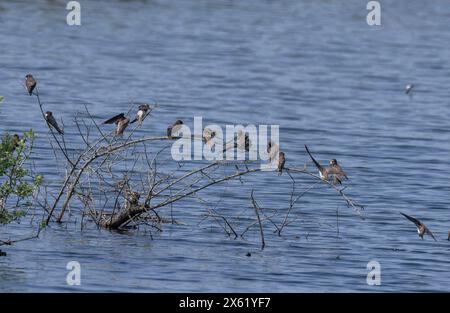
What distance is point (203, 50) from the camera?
5000cm

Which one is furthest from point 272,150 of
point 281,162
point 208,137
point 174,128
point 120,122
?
point 120,122

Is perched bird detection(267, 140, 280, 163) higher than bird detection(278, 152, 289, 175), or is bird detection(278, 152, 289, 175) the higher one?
perched bird detection(267, 140, 280, 163)

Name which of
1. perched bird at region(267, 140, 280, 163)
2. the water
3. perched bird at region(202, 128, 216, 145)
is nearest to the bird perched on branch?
perched bird at region(202, 128, 216, 145)

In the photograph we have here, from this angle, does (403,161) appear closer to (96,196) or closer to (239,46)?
(96,196)

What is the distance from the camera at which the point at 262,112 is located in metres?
37.3

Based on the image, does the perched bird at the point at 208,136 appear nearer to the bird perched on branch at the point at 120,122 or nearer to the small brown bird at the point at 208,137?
the small brown bird at the point at 208,137

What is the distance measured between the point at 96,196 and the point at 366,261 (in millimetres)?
5540

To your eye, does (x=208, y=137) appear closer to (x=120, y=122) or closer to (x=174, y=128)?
(x=120, y=122)

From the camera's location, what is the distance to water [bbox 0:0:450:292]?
19.3 m

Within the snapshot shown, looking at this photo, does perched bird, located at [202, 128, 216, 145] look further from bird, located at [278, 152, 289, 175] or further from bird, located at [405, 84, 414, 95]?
bird, located at [405, 84, 414, 95]

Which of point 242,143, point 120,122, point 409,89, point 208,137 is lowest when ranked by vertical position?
point 242,143

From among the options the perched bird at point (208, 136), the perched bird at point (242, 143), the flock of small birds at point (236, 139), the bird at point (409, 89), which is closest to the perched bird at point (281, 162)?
the flock of small birds at point (236, 139)

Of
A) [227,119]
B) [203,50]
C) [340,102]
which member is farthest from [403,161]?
[203,50]

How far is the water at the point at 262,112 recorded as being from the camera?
1931 cm
